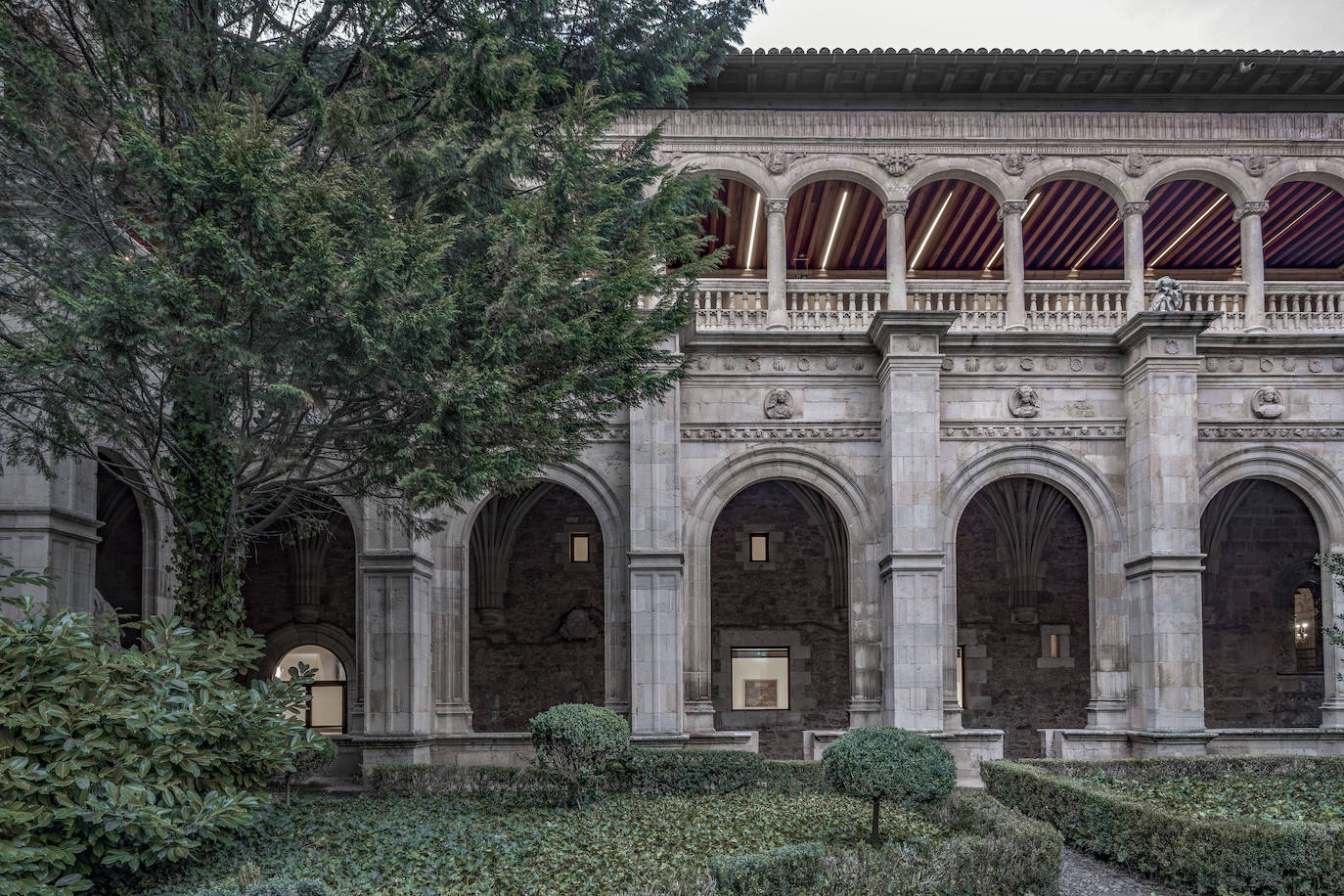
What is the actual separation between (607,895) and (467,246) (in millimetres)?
6041

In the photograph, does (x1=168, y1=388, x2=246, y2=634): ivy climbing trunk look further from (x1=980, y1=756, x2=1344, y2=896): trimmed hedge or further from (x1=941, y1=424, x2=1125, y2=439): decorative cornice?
(x1=941, y1=424, x2=1125, y2=439): decorative cornice

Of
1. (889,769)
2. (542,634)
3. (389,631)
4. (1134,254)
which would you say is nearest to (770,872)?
(889,769)

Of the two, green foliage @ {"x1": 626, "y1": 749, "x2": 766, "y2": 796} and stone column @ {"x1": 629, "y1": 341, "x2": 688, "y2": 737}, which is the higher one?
stone column @ {"x1": 629, "y1": 341, "x2": 688, "y2": 737}

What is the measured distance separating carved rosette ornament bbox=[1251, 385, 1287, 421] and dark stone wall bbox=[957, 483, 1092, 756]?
209 inches

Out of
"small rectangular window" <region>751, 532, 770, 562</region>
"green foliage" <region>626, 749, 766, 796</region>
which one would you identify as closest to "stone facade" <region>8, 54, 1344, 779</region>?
"green foliage" <region>626, 749, 766, 796</region>

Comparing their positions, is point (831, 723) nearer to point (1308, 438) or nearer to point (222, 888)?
point (1308, 438)

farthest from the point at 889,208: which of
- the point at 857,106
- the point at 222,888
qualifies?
the point at 222,888

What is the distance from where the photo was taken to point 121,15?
10.2 metres

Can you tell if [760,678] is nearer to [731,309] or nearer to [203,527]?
[731,309]

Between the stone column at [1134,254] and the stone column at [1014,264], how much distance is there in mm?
1692

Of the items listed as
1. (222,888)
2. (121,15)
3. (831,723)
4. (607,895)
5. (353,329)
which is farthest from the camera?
(831,723)

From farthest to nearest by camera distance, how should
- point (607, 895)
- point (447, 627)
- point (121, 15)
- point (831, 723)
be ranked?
1. point (831, 723)
2. point (447, 627)
3. point (121, 15)
4. point (607, 895)

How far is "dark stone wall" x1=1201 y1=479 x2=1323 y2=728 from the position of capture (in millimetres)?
22375

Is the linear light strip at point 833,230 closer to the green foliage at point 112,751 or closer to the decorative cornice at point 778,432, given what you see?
the decorative cornice at point 778,432
